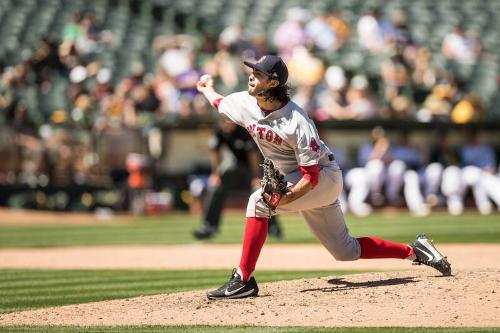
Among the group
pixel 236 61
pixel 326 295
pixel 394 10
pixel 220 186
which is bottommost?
pixel 326 295

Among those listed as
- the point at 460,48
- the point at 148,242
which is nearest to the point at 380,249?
the point at 148,242

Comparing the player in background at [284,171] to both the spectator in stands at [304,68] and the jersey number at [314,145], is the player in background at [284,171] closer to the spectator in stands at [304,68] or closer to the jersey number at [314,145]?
the jersey number at [314,145]

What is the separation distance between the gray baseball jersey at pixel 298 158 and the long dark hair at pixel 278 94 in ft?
0.16

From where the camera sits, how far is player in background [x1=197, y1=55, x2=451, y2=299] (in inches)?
242

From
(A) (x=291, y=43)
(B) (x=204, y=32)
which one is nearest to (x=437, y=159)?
(A) (x=291, y=43)

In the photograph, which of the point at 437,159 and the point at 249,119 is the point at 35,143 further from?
the point at 249,119

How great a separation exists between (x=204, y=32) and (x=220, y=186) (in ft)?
25.3

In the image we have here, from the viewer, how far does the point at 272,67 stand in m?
6.18

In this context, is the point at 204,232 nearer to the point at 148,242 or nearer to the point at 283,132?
the point at 148,242

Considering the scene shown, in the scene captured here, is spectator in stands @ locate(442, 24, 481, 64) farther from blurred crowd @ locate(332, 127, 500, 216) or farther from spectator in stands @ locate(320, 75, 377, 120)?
spectator in stands @ locate(320, 75, 377, 120)

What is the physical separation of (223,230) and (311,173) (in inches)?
308

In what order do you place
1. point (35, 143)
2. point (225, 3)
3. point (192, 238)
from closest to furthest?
point (192, 238)
point (35, 143)
point (225, 3)

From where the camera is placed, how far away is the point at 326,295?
251 inches

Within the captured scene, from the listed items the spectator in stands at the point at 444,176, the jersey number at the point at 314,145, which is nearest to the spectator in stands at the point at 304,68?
the spectator in stands at the point at 444,176
